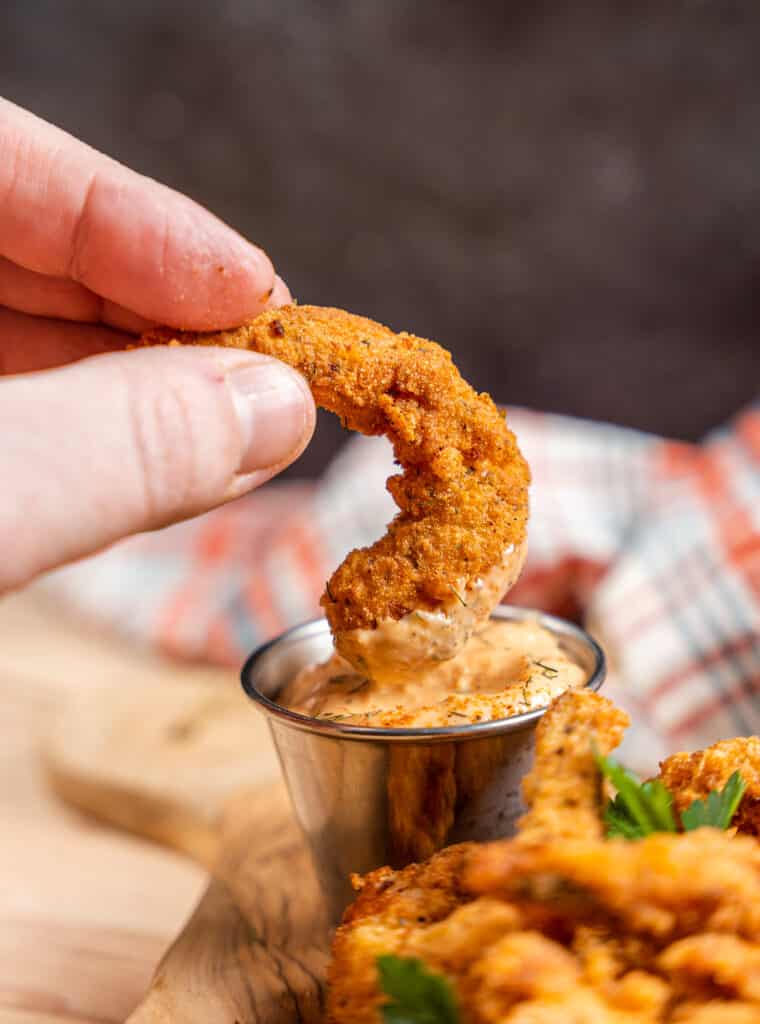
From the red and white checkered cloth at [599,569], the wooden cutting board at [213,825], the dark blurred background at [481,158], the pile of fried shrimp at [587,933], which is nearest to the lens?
the pile of fried shrimp at [587,933]

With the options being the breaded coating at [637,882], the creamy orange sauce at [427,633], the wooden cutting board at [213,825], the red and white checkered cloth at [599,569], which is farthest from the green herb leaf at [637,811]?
the red and white checkered cloth at [599,569]

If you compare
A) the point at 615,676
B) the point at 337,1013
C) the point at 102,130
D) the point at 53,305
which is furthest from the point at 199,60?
the point at 337,1013

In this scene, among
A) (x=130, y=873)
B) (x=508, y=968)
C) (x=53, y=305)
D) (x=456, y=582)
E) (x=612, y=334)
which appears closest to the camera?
(x=508, y=968)

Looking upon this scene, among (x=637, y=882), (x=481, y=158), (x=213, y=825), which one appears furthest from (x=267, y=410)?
(x=481, y=158)

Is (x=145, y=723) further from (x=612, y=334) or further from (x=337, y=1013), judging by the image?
(x=612, y=334)

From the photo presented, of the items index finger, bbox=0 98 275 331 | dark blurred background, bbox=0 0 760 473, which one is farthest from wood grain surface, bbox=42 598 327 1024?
dark blurred background, bbox=0 0 760 473

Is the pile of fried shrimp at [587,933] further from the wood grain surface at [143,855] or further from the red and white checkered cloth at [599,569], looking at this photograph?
the red and white checkered cloth at [599,569]
